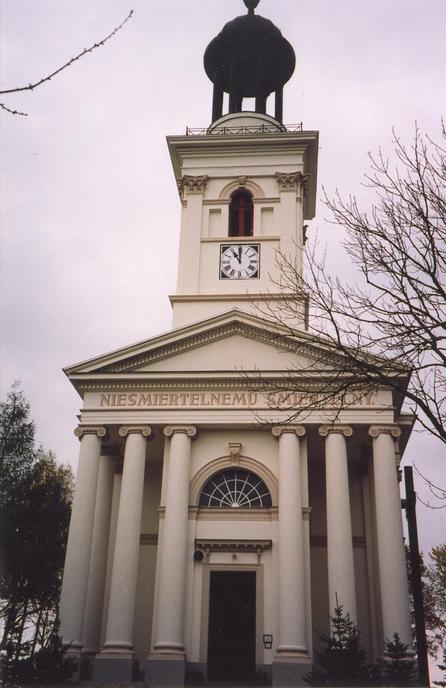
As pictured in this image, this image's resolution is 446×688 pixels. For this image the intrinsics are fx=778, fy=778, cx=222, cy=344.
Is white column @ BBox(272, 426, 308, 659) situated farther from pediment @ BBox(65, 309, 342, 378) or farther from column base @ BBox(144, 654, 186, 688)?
column base @ BBox(144, 654, 186, 688)

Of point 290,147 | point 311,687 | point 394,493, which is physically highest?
point 290,147

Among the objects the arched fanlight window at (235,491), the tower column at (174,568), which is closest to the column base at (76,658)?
the tower column at (174,568)

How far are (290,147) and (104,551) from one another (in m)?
15.9

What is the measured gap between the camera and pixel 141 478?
70.4 feet

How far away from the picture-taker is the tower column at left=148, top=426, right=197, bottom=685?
19.0 m

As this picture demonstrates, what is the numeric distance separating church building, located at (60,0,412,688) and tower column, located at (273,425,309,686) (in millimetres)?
34

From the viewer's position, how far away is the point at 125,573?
20234mm

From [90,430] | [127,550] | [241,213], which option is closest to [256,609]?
[127,550]

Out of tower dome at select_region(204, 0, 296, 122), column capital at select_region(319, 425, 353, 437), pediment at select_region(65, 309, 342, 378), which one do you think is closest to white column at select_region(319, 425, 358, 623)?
column capital at select_region(319, 425, 353, 437)

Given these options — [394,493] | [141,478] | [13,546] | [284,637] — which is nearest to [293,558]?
[284,637]

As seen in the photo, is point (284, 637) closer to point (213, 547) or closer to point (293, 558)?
point (293, 558)

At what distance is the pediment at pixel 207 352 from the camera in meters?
22.5

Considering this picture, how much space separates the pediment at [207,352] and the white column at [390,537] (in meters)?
3.23

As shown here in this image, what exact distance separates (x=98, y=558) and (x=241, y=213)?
13094mm
